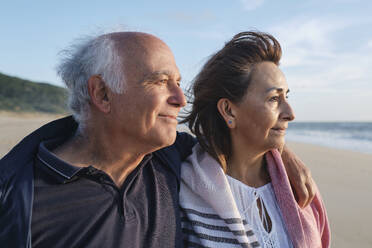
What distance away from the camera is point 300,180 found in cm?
223

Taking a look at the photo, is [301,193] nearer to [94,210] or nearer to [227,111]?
[227,111]

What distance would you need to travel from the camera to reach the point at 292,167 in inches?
91.7

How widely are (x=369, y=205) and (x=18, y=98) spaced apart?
37.1 metres

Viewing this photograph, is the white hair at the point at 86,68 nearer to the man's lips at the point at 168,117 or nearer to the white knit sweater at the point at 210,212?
the man's lips at the point at 168,117

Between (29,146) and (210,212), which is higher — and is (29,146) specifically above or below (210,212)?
above

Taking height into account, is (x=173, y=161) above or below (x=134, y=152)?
below

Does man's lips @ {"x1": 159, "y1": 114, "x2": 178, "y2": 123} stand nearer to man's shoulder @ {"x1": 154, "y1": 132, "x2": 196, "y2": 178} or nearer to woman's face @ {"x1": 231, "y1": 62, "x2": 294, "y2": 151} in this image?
man's shoulder @ {"x1": 154, "y1": 132, "x2": 196, "y2": 178}

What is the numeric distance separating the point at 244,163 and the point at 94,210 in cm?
114

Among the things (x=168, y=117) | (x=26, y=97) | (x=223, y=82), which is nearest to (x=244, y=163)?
(x=223, y=82)

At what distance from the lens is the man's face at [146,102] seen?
1932mm

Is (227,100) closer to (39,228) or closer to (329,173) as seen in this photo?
(39,228)

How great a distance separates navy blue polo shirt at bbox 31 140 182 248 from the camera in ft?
5.31

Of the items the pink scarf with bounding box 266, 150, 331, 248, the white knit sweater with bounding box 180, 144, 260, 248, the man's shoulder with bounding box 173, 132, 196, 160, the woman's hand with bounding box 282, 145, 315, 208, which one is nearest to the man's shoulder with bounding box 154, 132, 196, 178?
the man's shoulder with bounding box 173, 132, 196, 160

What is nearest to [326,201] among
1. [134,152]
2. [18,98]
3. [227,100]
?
[227,100]
